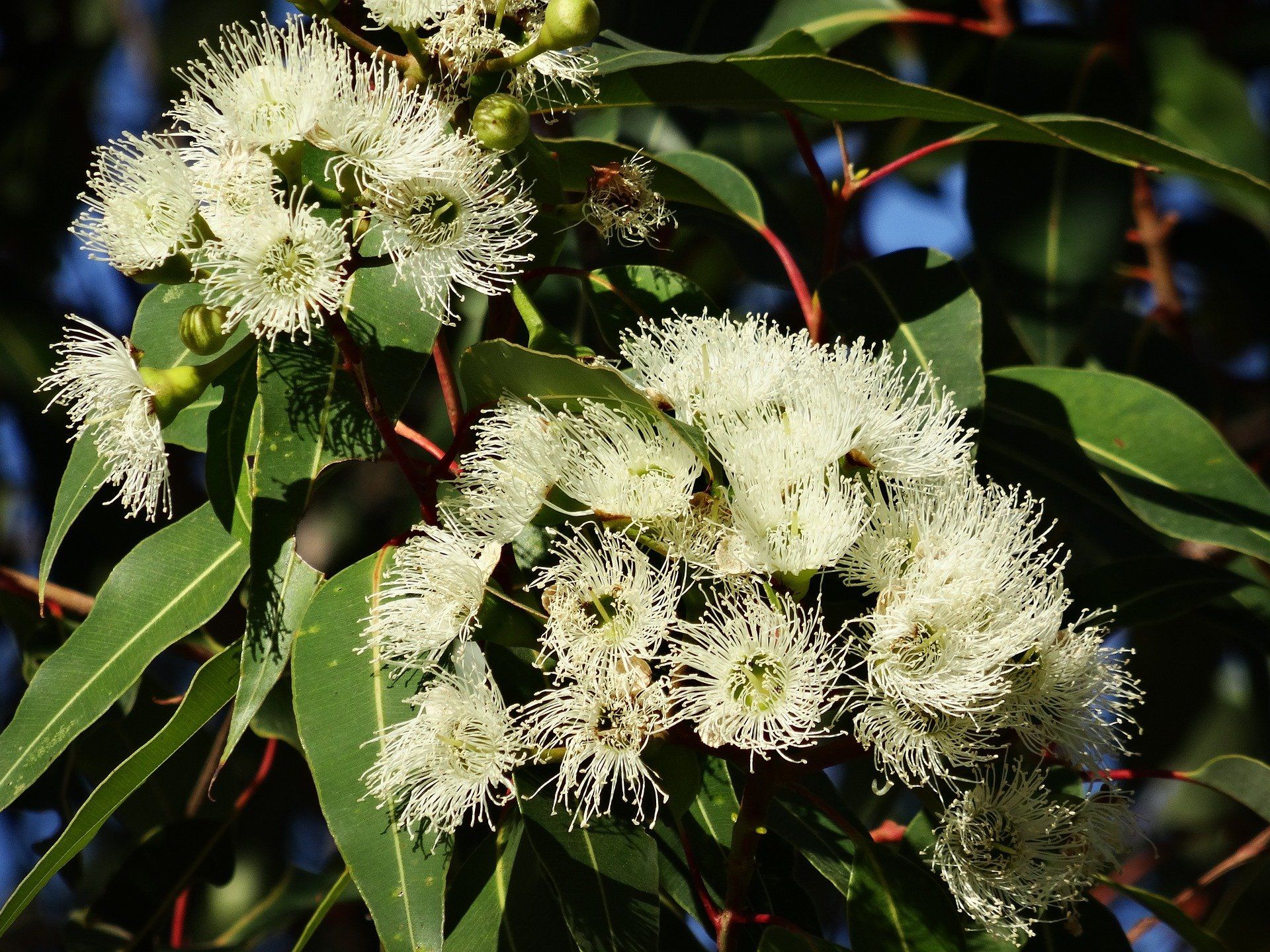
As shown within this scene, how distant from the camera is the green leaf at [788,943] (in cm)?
111

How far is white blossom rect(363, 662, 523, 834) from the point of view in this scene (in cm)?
99

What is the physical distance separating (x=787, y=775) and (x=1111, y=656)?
324 mm

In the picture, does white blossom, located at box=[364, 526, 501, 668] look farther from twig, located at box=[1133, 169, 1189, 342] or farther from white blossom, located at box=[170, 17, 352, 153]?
twig, located at box=[1133, 169, 1189, 342]

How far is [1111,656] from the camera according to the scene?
111 cm

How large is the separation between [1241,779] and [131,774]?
1219 mm

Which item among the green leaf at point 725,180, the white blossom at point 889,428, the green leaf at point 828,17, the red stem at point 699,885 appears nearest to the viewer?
the white blossom at point 889,428

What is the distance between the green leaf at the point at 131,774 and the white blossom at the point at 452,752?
0.24 meters

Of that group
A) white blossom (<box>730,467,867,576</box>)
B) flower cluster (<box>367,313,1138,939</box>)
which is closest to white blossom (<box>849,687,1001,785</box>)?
flower cluster (<box>367,313,1138,939</box>)

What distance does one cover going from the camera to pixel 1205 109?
2172 millimetres

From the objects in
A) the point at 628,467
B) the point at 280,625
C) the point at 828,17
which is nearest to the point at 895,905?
the point at 628,467

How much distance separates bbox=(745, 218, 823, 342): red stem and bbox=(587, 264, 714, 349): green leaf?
0.42 feet

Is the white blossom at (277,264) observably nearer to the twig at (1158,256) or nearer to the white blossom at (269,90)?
the white blossom at (269,90)

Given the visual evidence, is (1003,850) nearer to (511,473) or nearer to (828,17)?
(511,473)

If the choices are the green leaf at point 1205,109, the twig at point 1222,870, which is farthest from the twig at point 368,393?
the green leaf at point 1205,109
